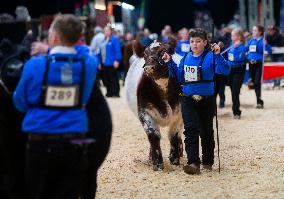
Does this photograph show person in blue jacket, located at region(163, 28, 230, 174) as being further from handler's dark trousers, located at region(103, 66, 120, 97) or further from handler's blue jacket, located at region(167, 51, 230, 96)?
handler's dark trousers, located at region(103, 66, 120, 97)

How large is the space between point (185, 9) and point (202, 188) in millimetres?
49865

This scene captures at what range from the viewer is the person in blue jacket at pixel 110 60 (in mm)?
17625

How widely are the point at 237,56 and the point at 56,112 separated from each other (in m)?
9.25

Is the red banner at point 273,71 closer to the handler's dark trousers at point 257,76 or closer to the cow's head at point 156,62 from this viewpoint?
the handler's dark trousers at point 257,76

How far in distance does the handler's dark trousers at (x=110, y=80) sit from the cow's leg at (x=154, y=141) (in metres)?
10.0

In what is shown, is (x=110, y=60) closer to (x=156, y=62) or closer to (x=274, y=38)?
(x=274, y=38)

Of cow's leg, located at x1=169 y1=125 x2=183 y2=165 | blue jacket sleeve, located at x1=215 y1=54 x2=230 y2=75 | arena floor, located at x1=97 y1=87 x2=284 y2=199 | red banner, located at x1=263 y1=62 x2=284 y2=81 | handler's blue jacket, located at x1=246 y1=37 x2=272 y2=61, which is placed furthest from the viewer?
red banner, located at x1=263 y1=62 x2=284 y2=81

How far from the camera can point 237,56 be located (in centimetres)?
1311

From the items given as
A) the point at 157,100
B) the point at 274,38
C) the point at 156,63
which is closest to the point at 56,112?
the point at 156,63

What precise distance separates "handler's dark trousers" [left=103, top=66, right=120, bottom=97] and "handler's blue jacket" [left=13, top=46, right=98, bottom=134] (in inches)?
536

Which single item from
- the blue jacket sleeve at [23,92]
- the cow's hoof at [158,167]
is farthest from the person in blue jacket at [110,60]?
the blue jacket sleeve at [23,92]

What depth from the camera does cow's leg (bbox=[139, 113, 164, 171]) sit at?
7895 mm

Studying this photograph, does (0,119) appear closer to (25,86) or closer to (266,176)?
(25,86)

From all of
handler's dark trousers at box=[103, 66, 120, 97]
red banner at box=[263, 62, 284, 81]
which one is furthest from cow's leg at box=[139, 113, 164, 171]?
red banner at box=[263, 62, 284, 81]
